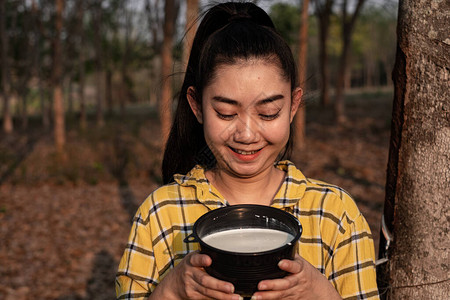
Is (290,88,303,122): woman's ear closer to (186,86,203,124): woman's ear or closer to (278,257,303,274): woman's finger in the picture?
(186,86,203,124): woman's ear

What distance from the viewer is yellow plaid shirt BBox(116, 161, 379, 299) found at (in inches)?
55.7

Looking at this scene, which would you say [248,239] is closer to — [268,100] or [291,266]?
[291,266]

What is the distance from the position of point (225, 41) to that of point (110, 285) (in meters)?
4.37

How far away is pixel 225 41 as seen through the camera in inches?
58.1

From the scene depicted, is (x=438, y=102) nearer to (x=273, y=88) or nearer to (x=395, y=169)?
(x=395, y=169)

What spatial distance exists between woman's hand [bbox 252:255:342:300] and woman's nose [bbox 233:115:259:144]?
1.39 ft

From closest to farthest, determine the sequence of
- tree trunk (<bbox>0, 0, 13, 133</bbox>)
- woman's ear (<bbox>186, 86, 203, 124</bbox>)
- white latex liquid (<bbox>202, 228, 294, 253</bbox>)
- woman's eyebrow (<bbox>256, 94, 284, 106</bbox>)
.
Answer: white latex liquid (<bbox>202, 228, 294, 253</bbox>), woman's eyebrow (<bbox>256, 94, 284, 106</bbox>), woman's ear (<bbox>186, 86, 203, 124</bbox>), tree trunk (<bbox>0, 0, 13, 133</bbox>)

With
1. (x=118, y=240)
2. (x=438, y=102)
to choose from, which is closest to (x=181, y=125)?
(x=438, y=102)

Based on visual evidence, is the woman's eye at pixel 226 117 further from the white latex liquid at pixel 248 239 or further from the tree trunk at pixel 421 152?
the tree trunk at pixel 421 152

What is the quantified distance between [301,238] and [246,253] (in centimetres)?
53

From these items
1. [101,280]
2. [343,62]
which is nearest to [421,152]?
[101,280]

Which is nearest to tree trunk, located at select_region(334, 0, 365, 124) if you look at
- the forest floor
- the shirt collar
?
the forest floor

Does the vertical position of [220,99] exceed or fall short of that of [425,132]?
it exceeds it

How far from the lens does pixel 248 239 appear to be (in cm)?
119
